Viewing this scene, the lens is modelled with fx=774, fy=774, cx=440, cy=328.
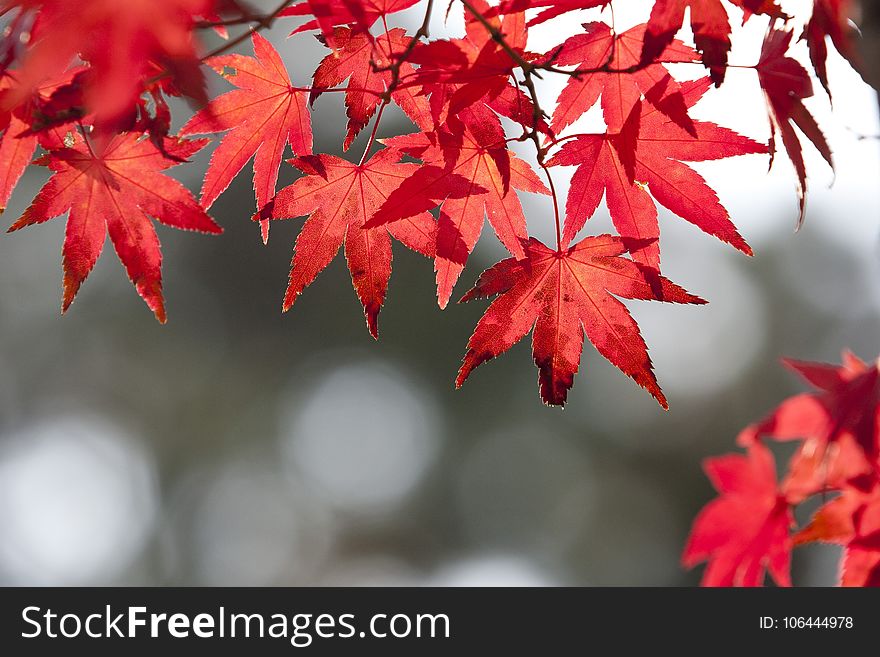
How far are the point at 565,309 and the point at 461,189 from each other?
0.22 meters

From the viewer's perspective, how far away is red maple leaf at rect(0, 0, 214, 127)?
0.71m

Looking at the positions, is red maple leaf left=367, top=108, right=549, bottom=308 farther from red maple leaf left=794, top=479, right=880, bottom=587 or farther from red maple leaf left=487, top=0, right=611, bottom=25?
red maple leaf left=794, top=479, right=880, bottom=587

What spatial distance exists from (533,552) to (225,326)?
525 centimetres

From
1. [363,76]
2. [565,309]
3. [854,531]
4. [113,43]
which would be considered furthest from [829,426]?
[113,43]

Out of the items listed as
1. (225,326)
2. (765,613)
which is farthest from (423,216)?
(225,326)

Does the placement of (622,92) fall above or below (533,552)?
below

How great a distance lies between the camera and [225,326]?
29.7 feet

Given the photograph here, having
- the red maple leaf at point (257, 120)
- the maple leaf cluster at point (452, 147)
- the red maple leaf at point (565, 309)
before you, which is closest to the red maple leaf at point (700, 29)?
the maple leaf cluster at point (452, 147)

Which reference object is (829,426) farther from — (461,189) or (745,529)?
(461,189)

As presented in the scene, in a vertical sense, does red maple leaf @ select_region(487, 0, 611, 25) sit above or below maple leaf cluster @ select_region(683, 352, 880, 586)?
above

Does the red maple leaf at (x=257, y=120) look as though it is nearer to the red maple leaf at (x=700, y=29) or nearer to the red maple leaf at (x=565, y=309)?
the red maple leaf at (x=565, y=309)

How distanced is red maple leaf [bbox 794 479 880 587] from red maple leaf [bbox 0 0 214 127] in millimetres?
991

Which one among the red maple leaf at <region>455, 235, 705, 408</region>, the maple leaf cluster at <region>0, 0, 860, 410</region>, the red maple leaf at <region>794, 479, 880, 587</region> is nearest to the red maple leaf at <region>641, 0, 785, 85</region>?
the maple leaf cluster at <region>0, 0, 860, 410</region>

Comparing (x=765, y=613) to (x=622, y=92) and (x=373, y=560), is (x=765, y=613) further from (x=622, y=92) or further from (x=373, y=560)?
(x=373, y=560)
